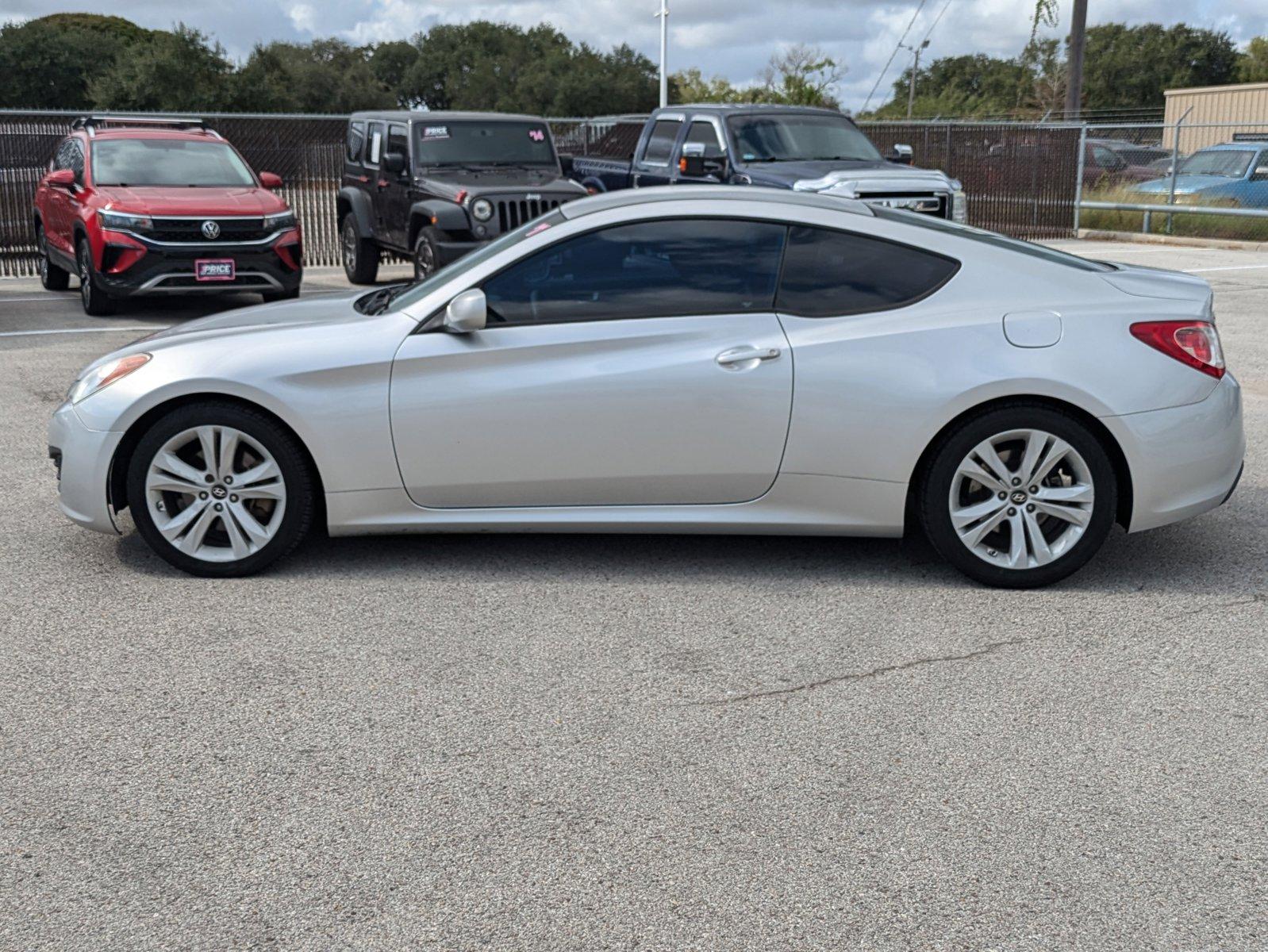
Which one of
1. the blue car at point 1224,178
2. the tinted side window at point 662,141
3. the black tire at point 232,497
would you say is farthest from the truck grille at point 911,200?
the blue car at point 1224,178

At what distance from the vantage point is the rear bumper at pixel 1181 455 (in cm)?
521

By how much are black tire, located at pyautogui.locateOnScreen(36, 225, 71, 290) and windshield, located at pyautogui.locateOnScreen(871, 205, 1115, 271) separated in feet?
40.6

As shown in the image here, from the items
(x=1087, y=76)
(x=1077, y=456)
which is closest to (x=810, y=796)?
(x=1077, y=456)

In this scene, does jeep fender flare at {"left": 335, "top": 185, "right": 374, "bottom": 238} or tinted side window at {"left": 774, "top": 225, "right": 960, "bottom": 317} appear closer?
tinted side window at {"left": 774, "top": 225, "right": 960, "bottom": 317}

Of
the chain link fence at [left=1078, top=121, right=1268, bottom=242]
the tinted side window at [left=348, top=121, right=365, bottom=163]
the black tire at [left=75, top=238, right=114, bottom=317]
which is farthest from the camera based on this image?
the chain link fence at [left=1078, top=121, right=1268, bottom=242]

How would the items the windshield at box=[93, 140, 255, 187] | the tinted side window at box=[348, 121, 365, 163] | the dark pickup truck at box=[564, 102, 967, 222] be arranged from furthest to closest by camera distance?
1. the tinted side window at box=[348, 121, 365, 163]
2. the dark pickup truck at box=[564, 102, 967, 222]
3. the windshield at box=[93, 140, 255, 187]

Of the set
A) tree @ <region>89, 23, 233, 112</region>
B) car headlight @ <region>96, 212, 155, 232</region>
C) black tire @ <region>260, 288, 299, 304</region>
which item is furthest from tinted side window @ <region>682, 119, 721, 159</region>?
tree @ <region>89, 23, 233, 112</region>

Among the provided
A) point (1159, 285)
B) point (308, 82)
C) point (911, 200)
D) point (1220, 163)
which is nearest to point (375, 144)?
point (911, 200)

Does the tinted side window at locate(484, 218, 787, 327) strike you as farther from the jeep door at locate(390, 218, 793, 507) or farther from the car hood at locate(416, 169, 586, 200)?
the car hood at locate(416, 169, 586, 200)

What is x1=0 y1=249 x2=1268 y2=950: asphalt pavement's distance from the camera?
3129mm

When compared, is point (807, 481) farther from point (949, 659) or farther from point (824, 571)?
point (949, 659)

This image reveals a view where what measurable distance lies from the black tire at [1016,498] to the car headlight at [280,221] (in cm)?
962

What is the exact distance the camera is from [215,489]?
Answer: 541cm

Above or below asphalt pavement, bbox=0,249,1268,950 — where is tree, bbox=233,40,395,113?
above
